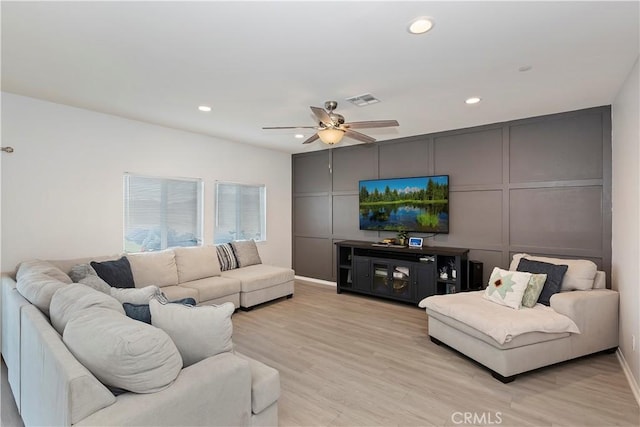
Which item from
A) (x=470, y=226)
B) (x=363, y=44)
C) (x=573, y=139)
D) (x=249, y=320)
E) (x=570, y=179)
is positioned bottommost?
(x=249, y=320)

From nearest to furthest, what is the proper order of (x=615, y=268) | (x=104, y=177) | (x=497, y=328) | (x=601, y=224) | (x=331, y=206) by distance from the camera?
(x=497, y=328) → (x=615, y=268) → (x=601, y=224) → (x=104, y=177) → (x=331, y=206)

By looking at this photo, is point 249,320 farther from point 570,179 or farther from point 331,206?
point 570,179

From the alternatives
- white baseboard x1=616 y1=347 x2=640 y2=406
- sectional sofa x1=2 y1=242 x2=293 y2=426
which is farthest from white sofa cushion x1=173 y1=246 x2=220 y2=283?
white baseboard x1=616 y1=347 x2=640 y2=406

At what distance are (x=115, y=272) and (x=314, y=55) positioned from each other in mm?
3071

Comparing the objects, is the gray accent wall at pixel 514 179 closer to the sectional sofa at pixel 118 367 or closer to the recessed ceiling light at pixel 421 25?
the recessed ceiling light at pixel 421 25

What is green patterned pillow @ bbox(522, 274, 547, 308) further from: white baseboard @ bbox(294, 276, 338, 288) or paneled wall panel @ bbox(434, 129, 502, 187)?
white baseboard @ bbox(294, 276, 338, 288)

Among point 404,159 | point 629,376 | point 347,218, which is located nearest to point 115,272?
point 347,218

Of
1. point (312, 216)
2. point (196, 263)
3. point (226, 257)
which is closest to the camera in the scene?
point (196, 263)

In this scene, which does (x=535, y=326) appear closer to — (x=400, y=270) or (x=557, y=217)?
(x=557, y=217)

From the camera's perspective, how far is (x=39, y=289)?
2.17 m

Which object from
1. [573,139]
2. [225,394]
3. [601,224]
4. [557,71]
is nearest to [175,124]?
[225,394]

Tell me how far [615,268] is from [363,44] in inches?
139

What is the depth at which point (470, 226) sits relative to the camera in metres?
4.56

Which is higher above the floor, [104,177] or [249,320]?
[104,177]
